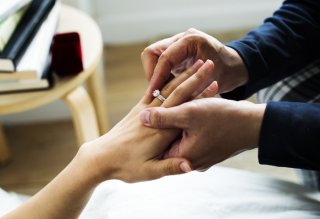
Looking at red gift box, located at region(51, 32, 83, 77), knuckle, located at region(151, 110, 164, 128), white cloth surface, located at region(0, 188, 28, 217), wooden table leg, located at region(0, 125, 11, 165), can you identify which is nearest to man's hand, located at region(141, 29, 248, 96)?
knuckle, located at region(151, 110, 164, 128)

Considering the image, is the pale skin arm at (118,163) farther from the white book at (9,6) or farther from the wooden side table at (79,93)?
the white book at (9,6)

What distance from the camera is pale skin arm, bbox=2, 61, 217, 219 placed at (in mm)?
699

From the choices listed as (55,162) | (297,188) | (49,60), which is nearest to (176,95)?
(297,188)

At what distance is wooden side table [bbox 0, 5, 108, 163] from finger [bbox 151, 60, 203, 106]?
31 centimetres

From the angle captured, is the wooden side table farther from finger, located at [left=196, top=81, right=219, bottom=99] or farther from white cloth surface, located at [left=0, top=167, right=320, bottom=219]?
finger, located at [left=196, top=81, right=219, bottom=99]

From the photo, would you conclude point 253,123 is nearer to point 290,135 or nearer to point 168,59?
point 290,135

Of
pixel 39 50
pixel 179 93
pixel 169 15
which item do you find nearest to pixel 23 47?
pixel 39 50

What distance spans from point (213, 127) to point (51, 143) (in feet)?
3.52

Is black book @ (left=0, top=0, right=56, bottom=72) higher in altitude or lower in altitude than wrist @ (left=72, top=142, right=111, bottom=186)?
higher

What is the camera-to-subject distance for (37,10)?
109cm

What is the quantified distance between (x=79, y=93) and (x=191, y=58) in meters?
0.34

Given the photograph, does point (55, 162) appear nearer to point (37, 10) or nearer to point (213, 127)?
point (37, 10)

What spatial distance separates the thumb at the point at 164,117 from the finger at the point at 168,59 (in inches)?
3.7

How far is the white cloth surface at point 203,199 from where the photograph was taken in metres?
0.76
